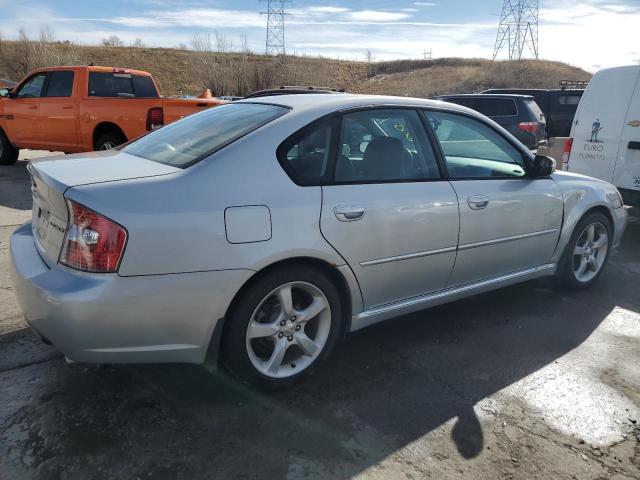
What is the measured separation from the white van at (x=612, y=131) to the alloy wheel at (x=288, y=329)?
489 centimetres

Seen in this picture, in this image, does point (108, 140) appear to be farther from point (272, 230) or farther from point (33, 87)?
point (272, 230)

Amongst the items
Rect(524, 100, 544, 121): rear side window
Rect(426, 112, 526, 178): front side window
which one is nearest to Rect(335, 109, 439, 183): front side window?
Rect(426, 112, 526, 178): front side window

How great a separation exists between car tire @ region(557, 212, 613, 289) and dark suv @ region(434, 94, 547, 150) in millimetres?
7307

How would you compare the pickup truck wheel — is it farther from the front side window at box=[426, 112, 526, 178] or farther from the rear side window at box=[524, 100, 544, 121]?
the rear side window at box=[524, 100, 544, 121]

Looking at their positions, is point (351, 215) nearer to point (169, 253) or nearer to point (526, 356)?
point (169, 253)

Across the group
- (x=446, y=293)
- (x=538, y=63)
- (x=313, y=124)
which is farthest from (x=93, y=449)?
(x=538, y=63)

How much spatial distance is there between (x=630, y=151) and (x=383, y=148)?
431 cm

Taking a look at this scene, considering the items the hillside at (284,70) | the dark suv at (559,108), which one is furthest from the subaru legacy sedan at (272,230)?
the hillside at (284,70)

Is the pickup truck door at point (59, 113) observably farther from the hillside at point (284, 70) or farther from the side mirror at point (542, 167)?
the hillside at point (284, 70)

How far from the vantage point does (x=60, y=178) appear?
269cm

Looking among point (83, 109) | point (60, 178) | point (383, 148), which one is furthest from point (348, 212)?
point (83, 109)

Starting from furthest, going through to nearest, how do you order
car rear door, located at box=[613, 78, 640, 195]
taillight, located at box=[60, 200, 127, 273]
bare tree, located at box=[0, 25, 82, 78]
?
bare tree, located at box=[0, 25, 82, 78]
car rear door, located at box=[613, 78, 640, 195]
taillight, located at box=[60, 200, 127, 273]

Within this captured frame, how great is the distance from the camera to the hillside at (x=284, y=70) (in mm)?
43531

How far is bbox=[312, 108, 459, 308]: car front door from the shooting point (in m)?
3.01
